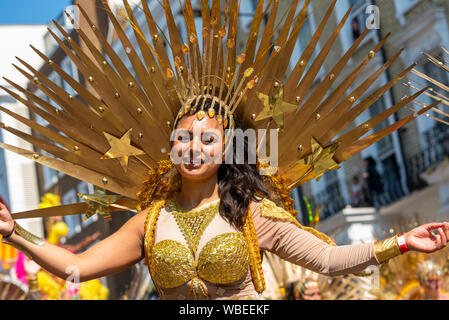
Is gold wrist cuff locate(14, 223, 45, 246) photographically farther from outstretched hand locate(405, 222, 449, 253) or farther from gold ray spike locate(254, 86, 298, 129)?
outstretched hand locate(405, 222, 449, 253)

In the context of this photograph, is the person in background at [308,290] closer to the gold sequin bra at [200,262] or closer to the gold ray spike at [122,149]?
the gold ray spike at [122,149]

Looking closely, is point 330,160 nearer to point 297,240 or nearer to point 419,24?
point 297,240

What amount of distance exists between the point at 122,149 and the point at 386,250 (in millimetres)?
1282

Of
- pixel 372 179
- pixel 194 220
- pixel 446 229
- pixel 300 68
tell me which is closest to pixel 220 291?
pixel 194 220

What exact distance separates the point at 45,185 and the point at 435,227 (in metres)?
13.0

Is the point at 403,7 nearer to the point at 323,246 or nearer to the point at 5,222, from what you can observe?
the point at 323,246

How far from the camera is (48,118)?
11.7 ft

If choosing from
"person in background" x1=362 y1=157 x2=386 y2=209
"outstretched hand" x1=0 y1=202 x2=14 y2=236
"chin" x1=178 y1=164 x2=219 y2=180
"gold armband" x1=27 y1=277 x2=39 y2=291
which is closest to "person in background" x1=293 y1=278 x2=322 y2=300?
"gold armband" x1=27 y1=277 x2=39 y2=291

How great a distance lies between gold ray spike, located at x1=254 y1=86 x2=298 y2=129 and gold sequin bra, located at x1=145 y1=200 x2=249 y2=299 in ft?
1.87

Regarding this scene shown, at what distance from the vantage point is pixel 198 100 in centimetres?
339

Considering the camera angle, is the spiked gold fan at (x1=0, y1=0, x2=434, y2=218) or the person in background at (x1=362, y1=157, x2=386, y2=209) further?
the person in background at (x1=362, y1=157, x2=386, y2=209)

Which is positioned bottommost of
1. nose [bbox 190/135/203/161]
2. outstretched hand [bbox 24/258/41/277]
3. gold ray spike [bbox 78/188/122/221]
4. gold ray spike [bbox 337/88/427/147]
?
gold ray spike [bbox 78/188/122/221]

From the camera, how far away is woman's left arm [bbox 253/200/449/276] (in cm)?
291
